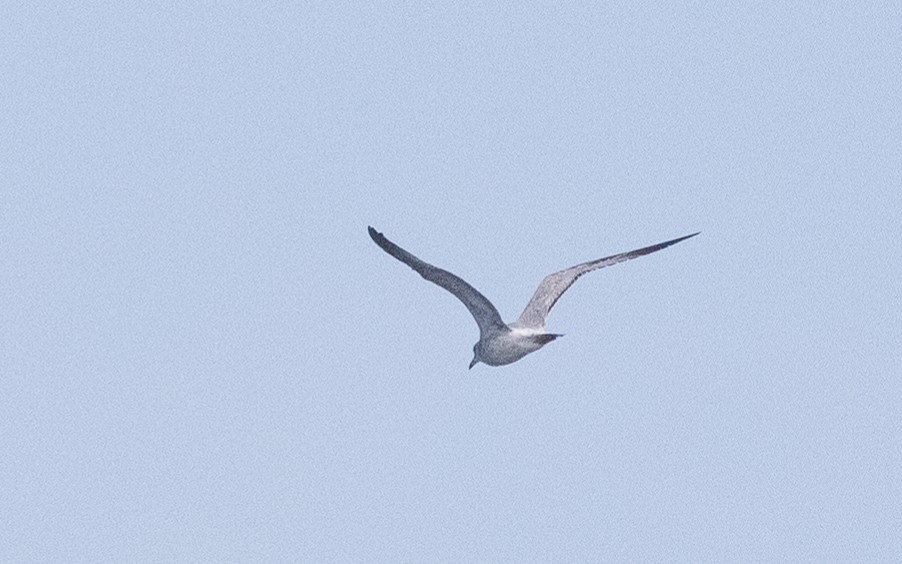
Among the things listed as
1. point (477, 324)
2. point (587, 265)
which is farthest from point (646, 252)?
point (477, 324)

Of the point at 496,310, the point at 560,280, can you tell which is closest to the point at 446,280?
the point at 496,310

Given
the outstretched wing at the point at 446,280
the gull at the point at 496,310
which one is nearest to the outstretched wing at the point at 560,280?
the gull at the point at 496,310

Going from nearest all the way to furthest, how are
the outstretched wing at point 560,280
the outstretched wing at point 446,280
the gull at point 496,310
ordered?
the outstretched wing at point 446,280 < the gull at point 496,310 < the outstretched wing at point 560,280

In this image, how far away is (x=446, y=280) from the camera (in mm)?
38781

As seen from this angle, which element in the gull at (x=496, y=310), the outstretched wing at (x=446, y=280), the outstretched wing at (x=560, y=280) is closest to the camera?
the outstretched wing at (x=446, y=280)

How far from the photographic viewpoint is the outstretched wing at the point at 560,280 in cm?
4266

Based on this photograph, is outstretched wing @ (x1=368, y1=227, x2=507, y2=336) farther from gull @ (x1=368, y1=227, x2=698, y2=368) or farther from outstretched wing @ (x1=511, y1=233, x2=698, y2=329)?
outstretched wing @ (x1=511, y1=233, x2=698, y2=329)

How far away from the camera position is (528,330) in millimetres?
41125

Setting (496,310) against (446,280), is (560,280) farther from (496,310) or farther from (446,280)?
(446,280)

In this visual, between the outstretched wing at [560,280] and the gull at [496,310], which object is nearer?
the gull at [496,310]

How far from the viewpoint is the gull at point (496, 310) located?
127 ft

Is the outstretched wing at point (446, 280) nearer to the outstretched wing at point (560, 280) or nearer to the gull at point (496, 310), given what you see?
the gull at point (496, 310)

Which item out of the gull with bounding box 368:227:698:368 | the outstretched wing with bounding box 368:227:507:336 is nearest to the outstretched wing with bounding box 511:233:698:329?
the gull with bounding box 368:227:698:368

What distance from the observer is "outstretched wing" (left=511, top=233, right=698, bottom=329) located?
4266 cm
